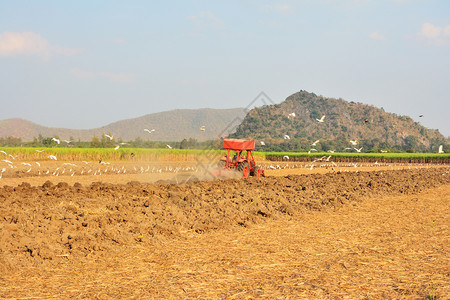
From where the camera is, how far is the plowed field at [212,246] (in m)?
5.99

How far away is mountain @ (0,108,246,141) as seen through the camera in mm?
22172

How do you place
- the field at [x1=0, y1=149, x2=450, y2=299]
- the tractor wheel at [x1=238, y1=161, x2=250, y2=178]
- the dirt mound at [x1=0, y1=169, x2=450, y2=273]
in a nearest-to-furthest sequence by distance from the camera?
the field at [x1=0, y1=149, x2=450, y2=299], the dirt mound at [x1=0, y1=169, x2=450, y2=273], the tractor wheel at [x1=238, y1=161, x2=250, y2=178]

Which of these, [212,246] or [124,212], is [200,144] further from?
[212,246]

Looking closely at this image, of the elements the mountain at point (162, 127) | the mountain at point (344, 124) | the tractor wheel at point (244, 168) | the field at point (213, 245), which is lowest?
the field at point (213, 245)

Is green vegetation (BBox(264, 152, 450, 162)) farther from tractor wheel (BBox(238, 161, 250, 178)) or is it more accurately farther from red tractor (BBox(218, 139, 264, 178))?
tractor wheel (BBox(238, 161, 250, 178))

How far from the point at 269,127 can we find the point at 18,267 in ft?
384

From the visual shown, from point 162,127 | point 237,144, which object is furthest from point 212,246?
point 162,127

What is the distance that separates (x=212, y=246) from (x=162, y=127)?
2591cm

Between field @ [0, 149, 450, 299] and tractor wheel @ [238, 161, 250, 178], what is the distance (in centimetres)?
633

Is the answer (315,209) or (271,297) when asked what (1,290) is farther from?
(315,209)

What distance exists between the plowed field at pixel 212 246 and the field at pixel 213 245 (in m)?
0.03

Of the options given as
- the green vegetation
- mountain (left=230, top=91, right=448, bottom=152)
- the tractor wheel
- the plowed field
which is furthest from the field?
mountain (left=230, top=91, right=448, bottom=152)

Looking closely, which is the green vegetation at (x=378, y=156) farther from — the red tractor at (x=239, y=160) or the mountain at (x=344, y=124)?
the mountain at (x=344, y=124)

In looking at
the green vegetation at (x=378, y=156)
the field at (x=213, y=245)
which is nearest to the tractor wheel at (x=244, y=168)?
the field at (x=213, y=245)
